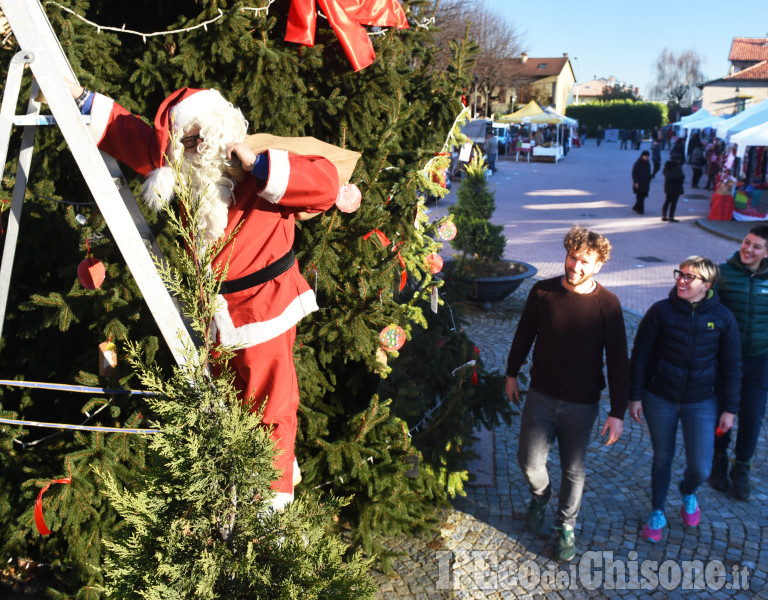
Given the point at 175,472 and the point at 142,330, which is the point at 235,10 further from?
the point at 175,472

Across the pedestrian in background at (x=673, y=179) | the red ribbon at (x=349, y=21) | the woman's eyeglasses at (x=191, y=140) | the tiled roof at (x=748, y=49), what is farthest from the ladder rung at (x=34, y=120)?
the tiled roof at (x=748, y=49)

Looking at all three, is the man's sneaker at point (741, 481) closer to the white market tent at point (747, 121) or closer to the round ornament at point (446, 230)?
the round ornament at point (446, 230)

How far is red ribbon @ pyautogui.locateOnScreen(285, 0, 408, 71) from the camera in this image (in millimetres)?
3156

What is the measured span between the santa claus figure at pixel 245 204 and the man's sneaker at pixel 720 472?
3.53 m

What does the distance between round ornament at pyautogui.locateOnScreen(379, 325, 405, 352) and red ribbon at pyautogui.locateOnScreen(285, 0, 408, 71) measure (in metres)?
1.33

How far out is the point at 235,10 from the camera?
310 centimetres

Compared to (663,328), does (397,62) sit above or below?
above

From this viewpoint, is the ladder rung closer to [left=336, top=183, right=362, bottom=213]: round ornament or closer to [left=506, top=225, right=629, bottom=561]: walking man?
[left=336, top=183, right=362, bottom=213]: round ornament

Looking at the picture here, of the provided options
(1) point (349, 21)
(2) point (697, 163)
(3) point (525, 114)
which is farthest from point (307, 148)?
(3) point (525, 114)

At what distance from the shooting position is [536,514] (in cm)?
411

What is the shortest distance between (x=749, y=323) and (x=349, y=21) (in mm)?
3158

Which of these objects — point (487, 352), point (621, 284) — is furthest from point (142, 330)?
point (621, 284)

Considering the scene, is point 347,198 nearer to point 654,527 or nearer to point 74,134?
point 74,134

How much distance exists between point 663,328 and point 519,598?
1780 mm
